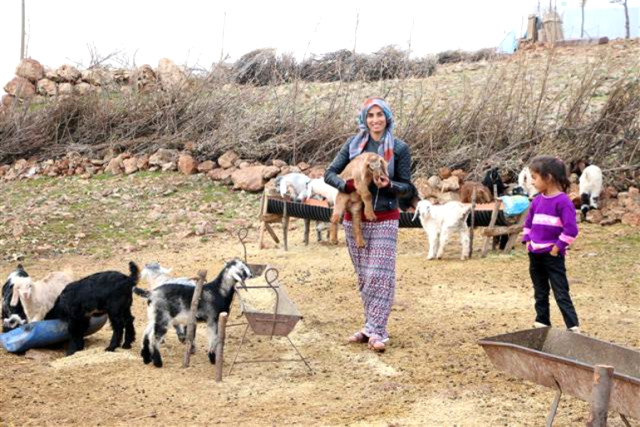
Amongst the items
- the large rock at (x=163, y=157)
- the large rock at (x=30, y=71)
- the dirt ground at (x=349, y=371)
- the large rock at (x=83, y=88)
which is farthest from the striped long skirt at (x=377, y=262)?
the large rock at (x=30, y=71)

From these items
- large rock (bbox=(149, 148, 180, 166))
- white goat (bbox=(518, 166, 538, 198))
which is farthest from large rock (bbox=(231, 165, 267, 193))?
white goat (bbox=(518, 166, 538, 198))

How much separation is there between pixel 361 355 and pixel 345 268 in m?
3.89

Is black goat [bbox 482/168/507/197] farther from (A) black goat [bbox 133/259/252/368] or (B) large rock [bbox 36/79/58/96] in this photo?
(B) large rock [bbox 36/79/58/96]

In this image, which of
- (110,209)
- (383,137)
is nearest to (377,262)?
(383,137)

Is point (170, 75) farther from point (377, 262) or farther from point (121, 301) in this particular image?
point (377, 262)

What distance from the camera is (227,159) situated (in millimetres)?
17203

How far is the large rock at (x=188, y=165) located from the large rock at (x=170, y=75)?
240 centimetres

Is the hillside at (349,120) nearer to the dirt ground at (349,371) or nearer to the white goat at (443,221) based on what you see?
the white goat at (443,221)

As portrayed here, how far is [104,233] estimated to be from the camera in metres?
14.0

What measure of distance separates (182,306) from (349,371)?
1384 mm

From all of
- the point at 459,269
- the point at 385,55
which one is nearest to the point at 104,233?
the point at 459,269

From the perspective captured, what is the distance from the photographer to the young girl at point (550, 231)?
6.87 metres

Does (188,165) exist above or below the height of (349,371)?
above

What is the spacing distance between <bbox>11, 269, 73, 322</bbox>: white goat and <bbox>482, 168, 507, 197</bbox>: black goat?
777 cm
